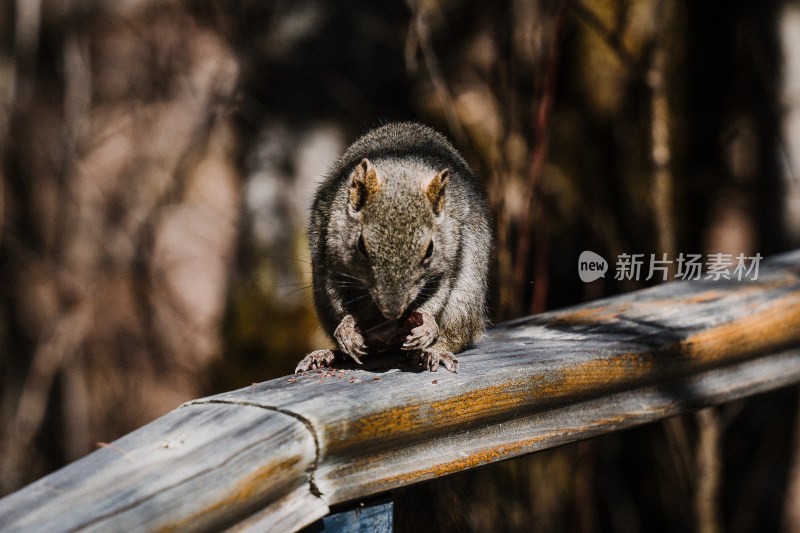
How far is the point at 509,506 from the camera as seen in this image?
12.5 ft

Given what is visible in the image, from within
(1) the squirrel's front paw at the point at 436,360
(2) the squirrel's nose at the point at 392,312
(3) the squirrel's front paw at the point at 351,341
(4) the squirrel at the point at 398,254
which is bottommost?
(1) the squirrel's front paw at the point at 436,360

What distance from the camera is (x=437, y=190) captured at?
6.82ft

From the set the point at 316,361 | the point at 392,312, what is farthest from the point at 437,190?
the point at 316,361

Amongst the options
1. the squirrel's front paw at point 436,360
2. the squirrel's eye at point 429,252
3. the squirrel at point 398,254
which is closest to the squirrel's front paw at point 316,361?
the squirrel at point 398,254

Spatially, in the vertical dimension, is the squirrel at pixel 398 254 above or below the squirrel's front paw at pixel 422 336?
above

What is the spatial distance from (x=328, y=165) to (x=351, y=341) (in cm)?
168

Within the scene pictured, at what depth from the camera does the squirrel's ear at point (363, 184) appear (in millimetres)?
2039

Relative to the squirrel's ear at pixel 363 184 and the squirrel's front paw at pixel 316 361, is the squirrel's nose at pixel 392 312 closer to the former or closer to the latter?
the squirrel's front paw at pixel 316 361

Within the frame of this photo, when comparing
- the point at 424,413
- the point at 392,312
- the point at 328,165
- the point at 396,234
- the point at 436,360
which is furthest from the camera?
the point at 328,165

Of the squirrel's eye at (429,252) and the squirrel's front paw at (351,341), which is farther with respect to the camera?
the squirrel's eye at (429,252)

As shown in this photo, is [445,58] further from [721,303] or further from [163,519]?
[163,519]

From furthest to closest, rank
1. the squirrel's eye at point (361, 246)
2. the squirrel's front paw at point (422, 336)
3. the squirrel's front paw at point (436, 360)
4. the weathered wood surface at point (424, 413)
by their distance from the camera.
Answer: the squirrel's eye at point (361, 246) → the squirrel's front paw at point (422, 336) → the squirrel's front paw at point (436, 360) → the weathered wood surface at point (424, 413)

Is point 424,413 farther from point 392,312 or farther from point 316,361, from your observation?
point 392,312

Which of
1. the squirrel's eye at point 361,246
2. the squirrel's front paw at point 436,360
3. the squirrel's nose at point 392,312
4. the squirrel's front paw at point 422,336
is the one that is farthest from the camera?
the squirrel's eye at point 361,246
